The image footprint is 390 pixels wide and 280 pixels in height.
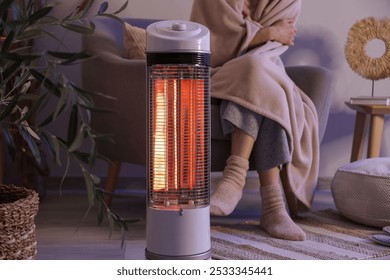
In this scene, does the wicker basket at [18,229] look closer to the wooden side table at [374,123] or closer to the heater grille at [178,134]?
the heater grille at [178,134]

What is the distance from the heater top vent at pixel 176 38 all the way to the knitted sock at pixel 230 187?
0.70 m

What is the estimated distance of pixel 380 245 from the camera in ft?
5.65

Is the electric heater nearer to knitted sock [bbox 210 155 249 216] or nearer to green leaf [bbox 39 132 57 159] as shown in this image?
green leaf [bbox 39 132 57 159]

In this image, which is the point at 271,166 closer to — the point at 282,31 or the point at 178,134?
the point at 282,31

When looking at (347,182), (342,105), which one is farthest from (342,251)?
(342,105)

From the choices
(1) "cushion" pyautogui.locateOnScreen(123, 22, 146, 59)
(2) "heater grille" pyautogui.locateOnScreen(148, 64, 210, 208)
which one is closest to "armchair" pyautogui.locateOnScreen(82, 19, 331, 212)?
(1) "cushion" pyautogui.locateOnScreen(123, 22, 146, 59)

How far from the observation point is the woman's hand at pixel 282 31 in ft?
6.61

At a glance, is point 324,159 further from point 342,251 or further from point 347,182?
point 342,251

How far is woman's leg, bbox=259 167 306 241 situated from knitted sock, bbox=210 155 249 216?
8cm

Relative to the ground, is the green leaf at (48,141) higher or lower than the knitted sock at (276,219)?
higher

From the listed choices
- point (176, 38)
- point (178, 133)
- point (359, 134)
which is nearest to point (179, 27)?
point (176, 38)

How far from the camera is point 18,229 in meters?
0.90

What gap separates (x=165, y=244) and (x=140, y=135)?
91cm

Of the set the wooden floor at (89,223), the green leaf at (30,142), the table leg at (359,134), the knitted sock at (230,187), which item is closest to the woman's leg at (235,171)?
the knitted sock at (230,187)
